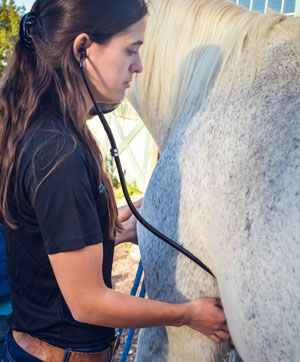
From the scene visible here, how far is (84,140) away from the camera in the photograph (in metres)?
1.06

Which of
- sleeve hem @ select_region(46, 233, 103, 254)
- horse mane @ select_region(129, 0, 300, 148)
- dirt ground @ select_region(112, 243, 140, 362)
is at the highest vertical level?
horse mane @ select_region(129, 0, 300, 148)

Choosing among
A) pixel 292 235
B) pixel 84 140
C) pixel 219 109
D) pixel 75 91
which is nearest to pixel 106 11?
pixel 75 91

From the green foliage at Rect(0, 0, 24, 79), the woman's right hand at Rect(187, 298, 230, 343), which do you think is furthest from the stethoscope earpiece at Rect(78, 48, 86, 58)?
the green foliage at Rect(0, 0, 24, 79)

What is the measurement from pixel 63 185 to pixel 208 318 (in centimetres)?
66

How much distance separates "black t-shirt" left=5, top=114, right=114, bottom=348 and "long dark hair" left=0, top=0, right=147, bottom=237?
4 cm

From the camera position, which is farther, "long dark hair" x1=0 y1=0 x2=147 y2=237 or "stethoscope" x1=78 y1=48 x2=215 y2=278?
"stethoscope" x1=78 y1=48 x2=215 y2=278

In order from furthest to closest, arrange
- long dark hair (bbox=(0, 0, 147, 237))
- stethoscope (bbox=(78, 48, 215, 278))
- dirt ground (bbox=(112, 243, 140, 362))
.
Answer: dirt ground (bbox=(112, 243, 140, 362))
stethoscope (bbox=(78, 48, 215, 278))
long dark hair (bbox=(0, 0, 147, 237))

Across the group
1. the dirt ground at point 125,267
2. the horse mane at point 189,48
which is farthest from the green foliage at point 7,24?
the horse mane at point 189,48

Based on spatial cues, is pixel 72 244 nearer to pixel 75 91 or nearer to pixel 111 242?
pixel 111 242

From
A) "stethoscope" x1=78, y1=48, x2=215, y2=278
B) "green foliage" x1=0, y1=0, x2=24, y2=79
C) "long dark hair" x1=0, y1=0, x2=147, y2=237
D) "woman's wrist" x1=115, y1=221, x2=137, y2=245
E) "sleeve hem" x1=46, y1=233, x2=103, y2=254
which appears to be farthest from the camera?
"green foliage" x1=0, y1=0, x2=24, y2=79

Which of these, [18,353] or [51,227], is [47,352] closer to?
[18,353]

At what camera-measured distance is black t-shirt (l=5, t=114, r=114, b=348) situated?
3.08ft

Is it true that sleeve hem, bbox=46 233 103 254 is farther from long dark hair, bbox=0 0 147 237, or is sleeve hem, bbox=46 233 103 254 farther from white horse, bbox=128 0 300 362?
white horse, bbox=128 0 300 362

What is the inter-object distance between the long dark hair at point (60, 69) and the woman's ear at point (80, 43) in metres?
0.01
